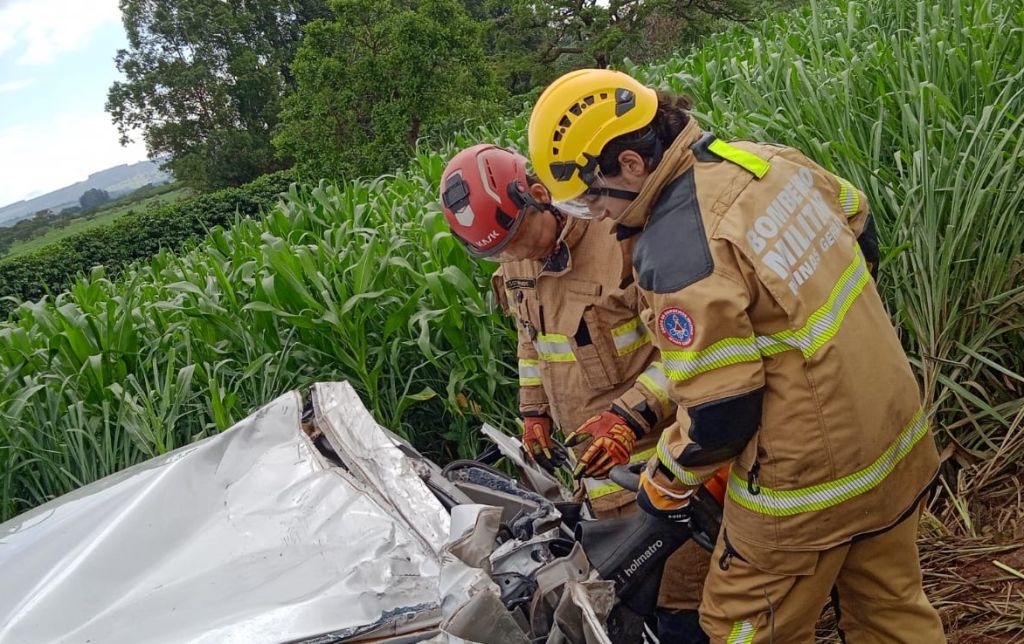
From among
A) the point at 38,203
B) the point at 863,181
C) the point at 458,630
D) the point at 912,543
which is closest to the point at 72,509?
the point at 458,630

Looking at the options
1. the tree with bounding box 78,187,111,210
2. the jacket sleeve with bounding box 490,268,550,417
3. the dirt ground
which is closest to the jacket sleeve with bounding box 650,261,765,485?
the jacket sleeve with bounding box 490,268,550,417

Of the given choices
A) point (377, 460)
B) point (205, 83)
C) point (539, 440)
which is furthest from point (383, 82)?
point (205, 83)

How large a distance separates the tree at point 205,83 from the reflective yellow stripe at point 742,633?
27.4m

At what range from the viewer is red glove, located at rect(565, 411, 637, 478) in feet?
5.95

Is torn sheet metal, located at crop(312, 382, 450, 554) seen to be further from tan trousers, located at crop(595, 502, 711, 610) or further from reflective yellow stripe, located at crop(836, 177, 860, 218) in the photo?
reflective yellow stripe, located at crop(836, 177, 860, 218)

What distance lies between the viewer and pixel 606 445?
71.3 inches

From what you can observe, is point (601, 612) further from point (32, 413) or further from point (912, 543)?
point (32, 413)

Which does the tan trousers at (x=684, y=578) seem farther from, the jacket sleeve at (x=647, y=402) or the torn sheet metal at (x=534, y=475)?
the jacket sleeve at (x=647, y=402)

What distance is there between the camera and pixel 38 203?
198 ft

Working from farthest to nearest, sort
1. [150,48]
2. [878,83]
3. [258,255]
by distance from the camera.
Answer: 1. [150,48]
2. [258,255]
3. [878,83]

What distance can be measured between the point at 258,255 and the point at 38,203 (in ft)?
221

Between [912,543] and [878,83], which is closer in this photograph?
[912,543]

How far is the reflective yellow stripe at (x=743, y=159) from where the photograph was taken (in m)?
1.45

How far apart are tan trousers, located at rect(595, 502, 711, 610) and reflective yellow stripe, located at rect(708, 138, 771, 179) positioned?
0.97m
